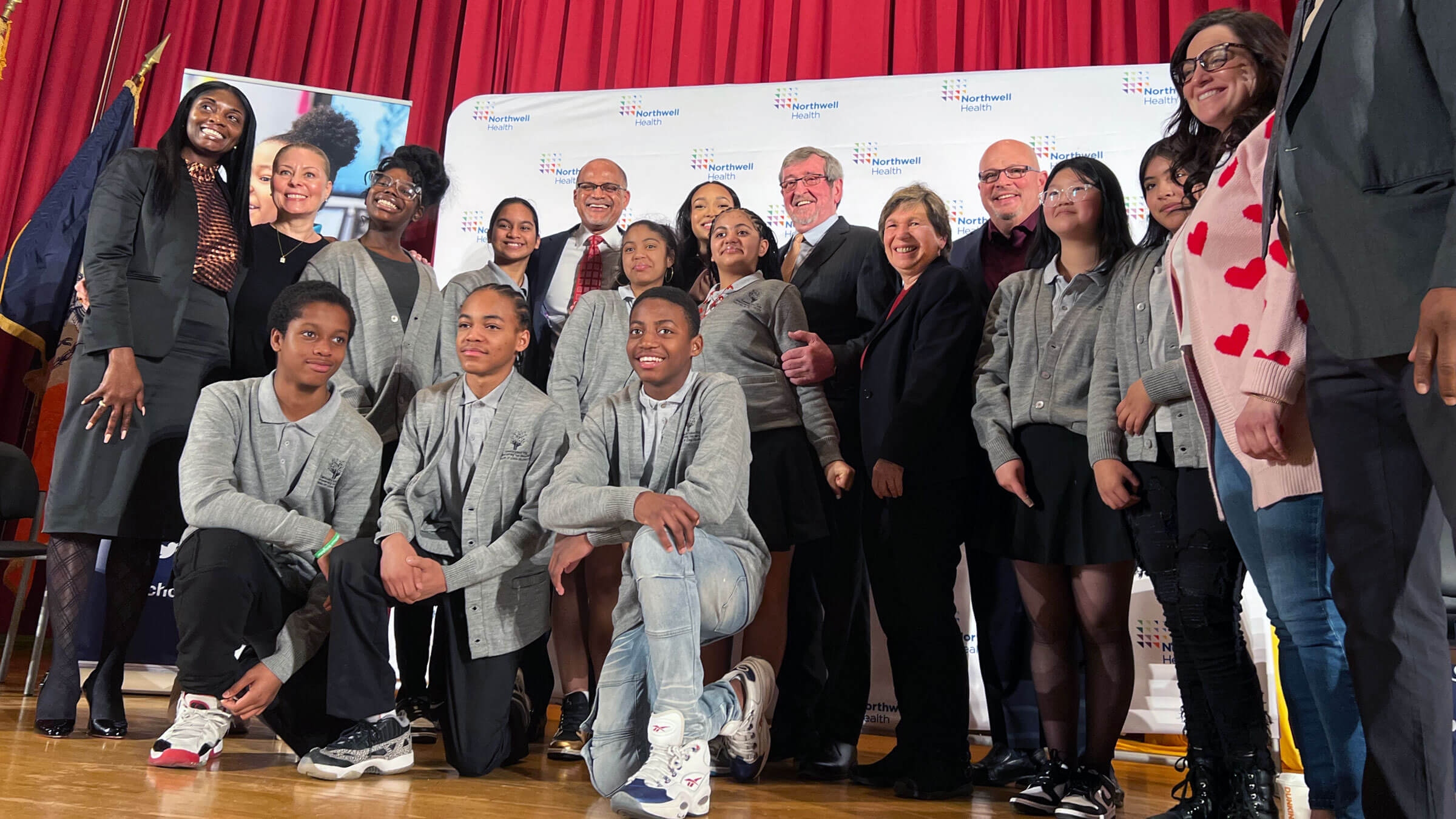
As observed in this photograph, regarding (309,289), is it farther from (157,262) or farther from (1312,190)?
(1312,190)

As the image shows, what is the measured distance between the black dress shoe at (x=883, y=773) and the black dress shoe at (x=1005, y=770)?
22 centimetres

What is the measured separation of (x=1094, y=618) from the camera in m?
2.09

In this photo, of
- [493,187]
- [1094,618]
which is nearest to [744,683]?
[1094,618]

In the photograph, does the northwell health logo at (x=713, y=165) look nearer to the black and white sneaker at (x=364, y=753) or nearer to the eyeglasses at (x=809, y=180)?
the eyeglasses at (x=809, y=180)

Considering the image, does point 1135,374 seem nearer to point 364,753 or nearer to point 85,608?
point 364,753

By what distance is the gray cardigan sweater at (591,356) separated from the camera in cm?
286

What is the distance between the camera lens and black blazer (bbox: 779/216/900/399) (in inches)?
112

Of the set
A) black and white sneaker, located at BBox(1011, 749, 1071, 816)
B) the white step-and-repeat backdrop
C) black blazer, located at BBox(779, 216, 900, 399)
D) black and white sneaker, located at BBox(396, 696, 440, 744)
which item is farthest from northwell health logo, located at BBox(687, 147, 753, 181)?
black and white sneaker, located at BBox(1011, 749, 1071, 816)

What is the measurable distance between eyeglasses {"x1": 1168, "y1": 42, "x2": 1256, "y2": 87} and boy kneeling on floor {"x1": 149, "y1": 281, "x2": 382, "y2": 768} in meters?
2.02

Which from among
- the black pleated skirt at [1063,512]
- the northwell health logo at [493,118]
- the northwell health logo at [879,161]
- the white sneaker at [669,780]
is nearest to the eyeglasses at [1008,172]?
the northwell health logo at [879,161]

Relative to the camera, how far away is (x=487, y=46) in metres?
4.48

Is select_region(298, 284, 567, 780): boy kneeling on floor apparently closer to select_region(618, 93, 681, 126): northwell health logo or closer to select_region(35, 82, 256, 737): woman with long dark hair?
select_region(35, 82, 256, 737): woman with long dark hair

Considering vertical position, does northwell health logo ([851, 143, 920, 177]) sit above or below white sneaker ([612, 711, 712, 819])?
above

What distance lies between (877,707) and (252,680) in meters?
1.82
